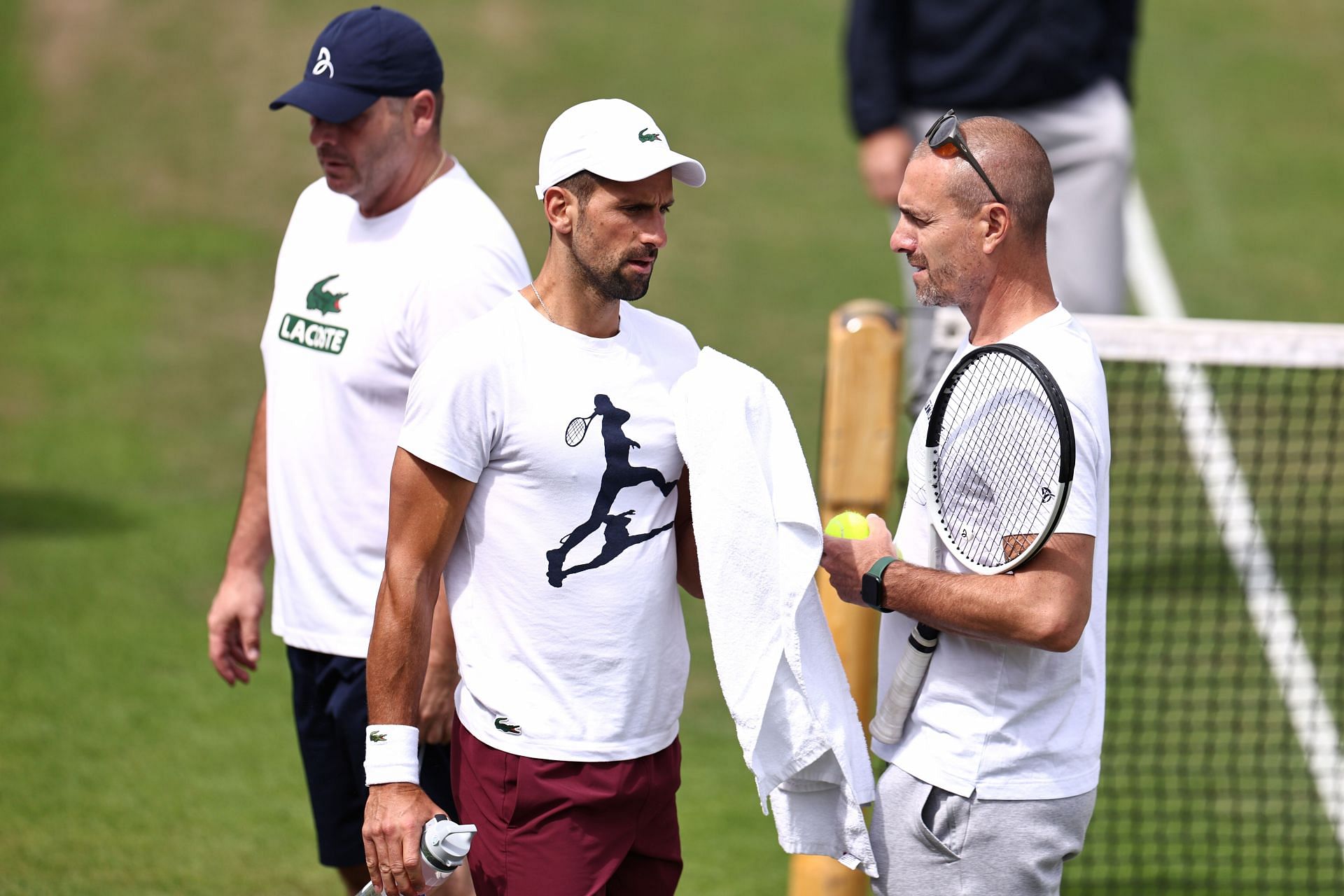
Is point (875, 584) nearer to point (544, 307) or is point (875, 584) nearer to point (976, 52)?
point (544, 307)

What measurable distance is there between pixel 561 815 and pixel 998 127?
71.3 inches

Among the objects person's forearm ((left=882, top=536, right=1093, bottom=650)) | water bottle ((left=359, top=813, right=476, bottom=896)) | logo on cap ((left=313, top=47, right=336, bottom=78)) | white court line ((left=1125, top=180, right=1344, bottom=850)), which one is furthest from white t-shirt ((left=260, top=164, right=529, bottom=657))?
white court line ((left=1125, top=180, right=1344, bottom=850))

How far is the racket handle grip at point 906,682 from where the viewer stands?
3.54 m

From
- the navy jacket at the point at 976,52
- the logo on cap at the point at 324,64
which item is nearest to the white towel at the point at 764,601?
the logo on cap at the point at 324,64

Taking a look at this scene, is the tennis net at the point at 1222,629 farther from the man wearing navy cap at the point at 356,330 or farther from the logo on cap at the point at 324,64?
the logo on cap at the point at 324,64

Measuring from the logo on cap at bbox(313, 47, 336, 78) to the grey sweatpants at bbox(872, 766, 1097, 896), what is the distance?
7.72ft

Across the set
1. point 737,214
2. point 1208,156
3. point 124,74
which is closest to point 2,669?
Result: point 737,214

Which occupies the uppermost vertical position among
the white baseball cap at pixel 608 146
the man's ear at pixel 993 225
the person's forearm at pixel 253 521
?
the white baseball cap at pixel 608 146

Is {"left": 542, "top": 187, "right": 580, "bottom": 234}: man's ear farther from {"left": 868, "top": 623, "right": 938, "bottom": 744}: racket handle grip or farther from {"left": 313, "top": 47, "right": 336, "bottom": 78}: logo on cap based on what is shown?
Result: {"left": 868, "top": 623, "right": 938, "bottom": 744}: racket handle grip

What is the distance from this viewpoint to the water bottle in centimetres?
337

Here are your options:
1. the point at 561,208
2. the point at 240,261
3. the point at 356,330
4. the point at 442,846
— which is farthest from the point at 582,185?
the point at 240,261

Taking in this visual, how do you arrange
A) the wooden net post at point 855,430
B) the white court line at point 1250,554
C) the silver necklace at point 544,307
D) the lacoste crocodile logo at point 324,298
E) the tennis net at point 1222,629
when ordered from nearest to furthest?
the silver necklace at point 544,307, the lacoste crocodile logo at point 324,298, the wooden net post at point 855,430, the tennis net at point 1222,629, the white court line at point 1250,554

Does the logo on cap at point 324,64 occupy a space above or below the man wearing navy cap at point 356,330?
above

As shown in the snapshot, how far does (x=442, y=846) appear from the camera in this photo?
337 centimetres
